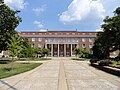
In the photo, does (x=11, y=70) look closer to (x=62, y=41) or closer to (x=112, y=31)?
(x=112, y=31)

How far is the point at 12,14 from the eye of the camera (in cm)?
4669

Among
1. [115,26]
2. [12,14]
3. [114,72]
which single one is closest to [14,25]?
[12,14]

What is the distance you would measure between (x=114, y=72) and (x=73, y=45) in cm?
11092

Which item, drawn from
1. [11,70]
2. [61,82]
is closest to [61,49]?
[11,70]

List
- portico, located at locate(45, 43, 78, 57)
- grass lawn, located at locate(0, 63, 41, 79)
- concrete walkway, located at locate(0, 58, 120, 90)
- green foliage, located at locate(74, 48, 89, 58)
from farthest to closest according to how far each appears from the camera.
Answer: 1. portico, located at locate(45, 43, 78, 57)
2. green foliage, located at locate(74, 48, 89, 58)
3. grass lawn, located at locate(0, 63, 41, 79)
4. concrete walkway, located at locate(0, 58, 120, 90)

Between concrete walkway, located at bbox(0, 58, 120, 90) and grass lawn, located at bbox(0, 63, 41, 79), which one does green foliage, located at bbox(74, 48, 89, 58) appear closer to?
grass lawn, located at bbox(0, 63, 41, 79)

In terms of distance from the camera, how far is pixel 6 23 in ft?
151

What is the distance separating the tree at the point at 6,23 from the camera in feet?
149

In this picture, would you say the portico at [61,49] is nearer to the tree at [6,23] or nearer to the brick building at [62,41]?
the brick building at [62,41]

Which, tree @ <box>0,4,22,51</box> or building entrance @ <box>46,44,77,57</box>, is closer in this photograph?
tree @ <box>0,4,22,51</box>

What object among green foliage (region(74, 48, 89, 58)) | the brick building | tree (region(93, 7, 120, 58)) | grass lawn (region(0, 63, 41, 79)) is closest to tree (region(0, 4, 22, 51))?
grass lawn (region(0, 63, 41, 79))

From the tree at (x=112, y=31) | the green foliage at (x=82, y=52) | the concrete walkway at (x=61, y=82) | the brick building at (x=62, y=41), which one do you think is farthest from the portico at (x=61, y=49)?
the concrete walkway at (x=61, y=82)

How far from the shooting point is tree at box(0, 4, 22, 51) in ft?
149

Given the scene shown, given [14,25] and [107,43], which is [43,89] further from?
[107,43]
